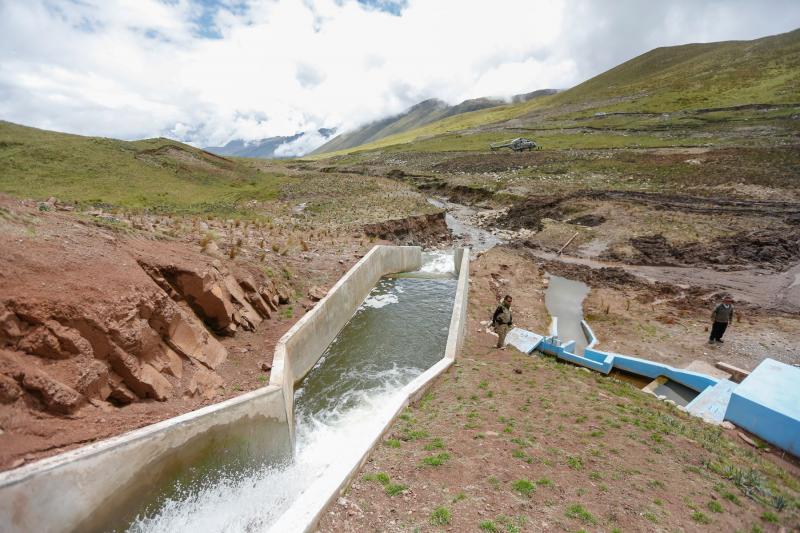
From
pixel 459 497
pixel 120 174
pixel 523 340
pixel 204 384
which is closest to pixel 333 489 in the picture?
pixel 459 497

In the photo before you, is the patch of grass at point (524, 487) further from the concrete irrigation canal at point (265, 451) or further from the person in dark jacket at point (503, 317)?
the person in dark jacket at point (503, 317)

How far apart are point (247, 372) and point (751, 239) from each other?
33500mm

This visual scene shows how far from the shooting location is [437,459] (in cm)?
784

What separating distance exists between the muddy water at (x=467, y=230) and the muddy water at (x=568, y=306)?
9.40 meters

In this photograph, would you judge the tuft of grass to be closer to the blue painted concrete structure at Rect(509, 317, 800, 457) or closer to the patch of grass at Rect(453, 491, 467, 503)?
the patch of grass at Rect(453, 491, 467, 503)

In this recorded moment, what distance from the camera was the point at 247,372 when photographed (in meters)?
11.9

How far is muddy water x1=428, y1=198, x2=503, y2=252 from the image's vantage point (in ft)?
119

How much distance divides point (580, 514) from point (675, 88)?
5234 inches

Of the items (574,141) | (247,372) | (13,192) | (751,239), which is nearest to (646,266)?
(751,239)

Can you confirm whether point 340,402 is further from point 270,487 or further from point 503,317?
point 503,317

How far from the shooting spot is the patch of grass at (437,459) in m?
7.73

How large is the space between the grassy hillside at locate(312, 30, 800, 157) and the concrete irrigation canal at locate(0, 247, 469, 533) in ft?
228

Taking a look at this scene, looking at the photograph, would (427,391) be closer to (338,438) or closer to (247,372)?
(338,438)

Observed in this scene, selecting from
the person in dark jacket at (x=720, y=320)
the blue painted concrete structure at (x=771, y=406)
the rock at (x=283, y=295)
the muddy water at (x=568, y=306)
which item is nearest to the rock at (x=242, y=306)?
the rock at (x=283, y=295)
